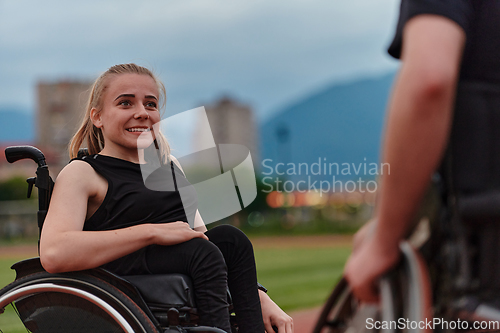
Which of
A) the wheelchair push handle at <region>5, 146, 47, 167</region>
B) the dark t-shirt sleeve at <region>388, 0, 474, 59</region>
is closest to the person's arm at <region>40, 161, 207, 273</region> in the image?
the wheelchair push handle at <region>5, 146, 47, 167</region>

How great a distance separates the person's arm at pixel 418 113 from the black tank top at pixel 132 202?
2.84 ft

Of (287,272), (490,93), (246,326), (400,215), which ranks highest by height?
(490,93)

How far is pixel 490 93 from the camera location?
2.28 ft

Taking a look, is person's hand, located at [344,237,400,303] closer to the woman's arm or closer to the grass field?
the woman's arm

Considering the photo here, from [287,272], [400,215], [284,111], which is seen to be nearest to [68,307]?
[400,215]

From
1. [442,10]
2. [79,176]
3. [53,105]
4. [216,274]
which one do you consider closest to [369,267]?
[442,10]

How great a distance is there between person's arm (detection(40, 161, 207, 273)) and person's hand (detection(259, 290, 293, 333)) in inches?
13.8

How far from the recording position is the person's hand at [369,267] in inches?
27.7

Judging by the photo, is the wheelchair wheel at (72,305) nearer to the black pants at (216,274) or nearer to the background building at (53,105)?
the black pants at (216,274)

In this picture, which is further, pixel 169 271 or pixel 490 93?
pixel 169 271

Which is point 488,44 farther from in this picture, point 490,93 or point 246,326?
point 246,326

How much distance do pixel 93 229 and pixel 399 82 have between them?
99 cm

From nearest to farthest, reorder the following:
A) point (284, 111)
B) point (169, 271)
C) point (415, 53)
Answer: point (415, 53) → point (169, 271) → point (284, 111)

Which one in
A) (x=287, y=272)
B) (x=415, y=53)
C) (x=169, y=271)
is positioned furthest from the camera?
(x=287, y=272)
